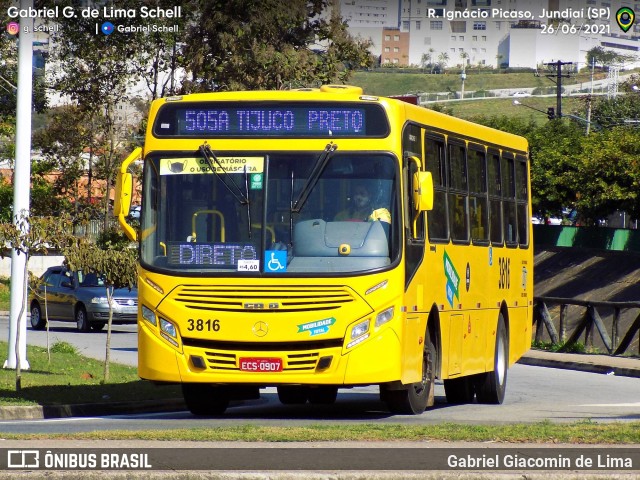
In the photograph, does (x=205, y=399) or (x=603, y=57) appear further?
(x=603, y=57)

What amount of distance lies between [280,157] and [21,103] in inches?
304

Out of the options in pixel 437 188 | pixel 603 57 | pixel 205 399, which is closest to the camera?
pixel 437 188

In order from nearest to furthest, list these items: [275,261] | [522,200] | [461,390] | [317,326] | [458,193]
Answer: [317,326] < [275,261] < [458,193] < [461,390] < [522,200]

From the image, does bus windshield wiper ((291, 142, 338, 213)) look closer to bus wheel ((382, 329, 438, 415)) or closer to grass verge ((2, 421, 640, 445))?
bus wheel ((382, 329, 438, 415))

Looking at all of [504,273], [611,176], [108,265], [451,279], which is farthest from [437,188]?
[611,176]

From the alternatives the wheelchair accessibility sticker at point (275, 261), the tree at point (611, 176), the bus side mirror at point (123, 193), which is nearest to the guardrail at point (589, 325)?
the wheelchair accessibility sticker at point (275, 261)

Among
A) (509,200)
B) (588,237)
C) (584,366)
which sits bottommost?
(588,237)

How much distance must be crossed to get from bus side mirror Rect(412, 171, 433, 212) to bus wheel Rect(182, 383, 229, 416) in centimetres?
327

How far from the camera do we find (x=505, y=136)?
19188mm

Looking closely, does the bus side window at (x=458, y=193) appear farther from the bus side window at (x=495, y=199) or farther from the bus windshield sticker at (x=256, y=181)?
the bus windshield sticker at (x=256, y=181)

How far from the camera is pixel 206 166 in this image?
1423 centimetres

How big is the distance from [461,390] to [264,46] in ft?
59.0

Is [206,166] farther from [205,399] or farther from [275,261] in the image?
[205,399]

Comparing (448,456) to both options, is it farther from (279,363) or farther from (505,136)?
(505,136)
